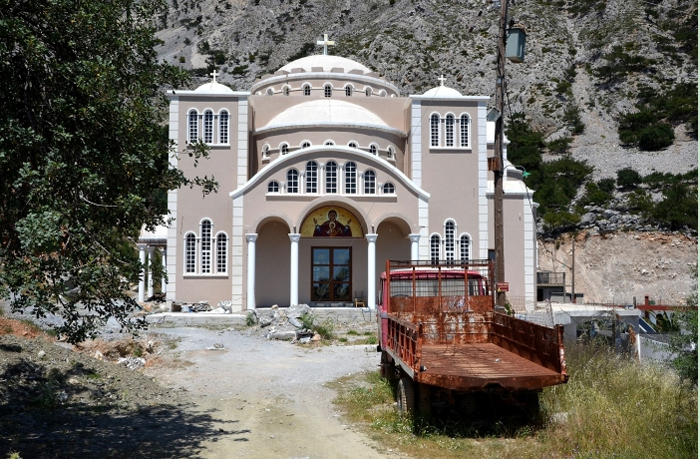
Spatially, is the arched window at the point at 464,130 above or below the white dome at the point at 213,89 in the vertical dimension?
below

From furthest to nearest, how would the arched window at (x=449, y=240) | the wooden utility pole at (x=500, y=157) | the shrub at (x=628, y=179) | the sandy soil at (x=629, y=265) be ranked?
the shrub at (x=628, y=179), the sandy soil at (x=629, y=265), the arched window at (x=449, y=240), the wooden utility pole at (x=500, y=157)

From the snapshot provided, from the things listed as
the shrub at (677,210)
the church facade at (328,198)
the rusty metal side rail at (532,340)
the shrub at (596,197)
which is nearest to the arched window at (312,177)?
the church facade at (328,198)

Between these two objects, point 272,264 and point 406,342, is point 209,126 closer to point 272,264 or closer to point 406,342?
point 272,264

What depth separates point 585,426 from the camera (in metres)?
8.55

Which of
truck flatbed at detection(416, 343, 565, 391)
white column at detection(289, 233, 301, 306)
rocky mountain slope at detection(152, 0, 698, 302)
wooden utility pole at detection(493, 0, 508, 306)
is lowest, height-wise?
truck flatbed at detection(416, 343, 565, 391)

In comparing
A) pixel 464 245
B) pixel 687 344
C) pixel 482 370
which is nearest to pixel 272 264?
pixel 464 245

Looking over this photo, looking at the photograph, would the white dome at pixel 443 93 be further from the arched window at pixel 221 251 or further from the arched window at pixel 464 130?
the arched window at pixel 221 251

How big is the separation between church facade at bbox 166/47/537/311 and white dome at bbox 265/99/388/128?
70mm

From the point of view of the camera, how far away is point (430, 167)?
95.2ft

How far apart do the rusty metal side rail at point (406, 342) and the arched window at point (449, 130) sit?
61.7ft

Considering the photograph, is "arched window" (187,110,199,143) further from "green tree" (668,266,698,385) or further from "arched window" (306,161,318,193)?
"green tree" (668,266,698,385)

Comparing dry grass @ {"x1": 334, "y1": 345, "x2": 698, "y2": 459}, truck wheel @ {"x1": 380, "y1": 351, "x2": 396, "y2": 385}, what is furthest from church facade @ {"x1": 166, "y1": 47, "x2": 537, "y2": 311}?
dry grass @ {"x1": 334, "y1": 345, "x2": 698, "y2": 459}

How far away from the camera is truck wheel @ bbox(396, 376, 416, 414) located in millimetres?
9594

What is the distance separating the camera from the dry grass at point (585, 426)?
7.86 meters
